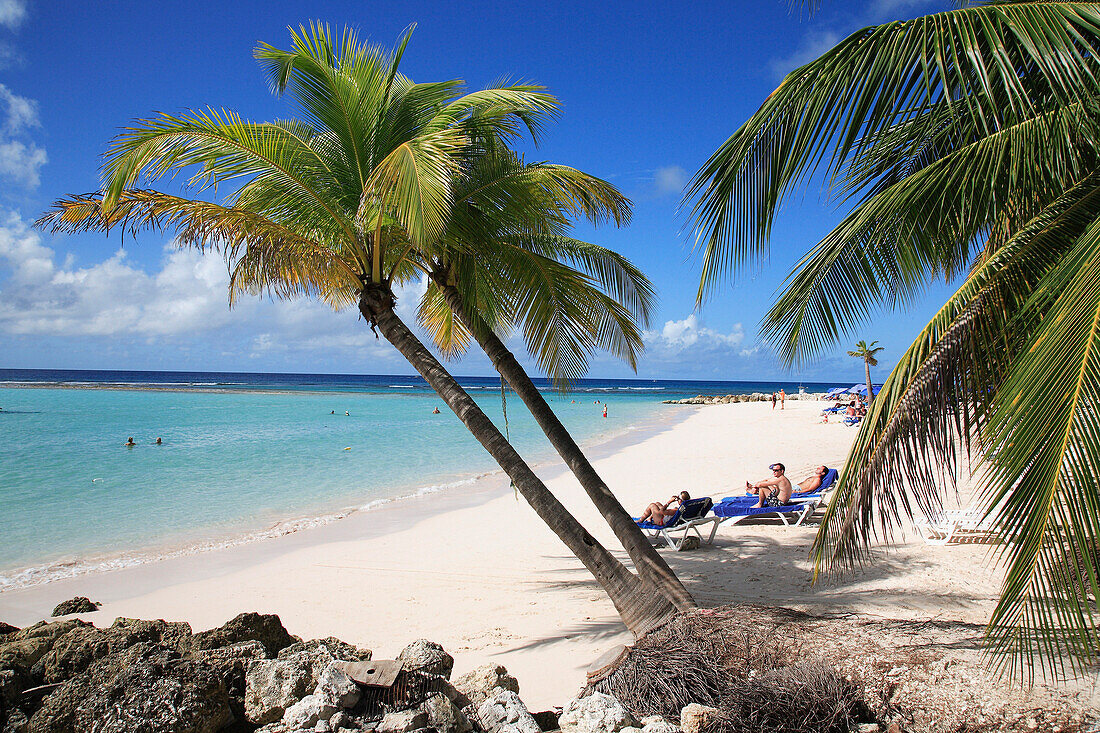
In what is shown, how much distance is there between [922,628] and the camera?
3717 mm

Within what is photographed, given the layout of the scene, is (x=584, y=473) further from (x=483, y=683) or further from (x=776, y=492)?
(x=776, y=492)

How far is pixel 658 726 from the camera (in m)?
2.76

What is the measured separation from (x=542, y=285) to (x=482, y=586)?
353cm

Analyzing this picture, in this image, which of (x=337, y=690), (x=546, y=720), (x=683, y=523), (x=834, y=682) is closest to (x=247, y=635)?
(x=337, y=690)

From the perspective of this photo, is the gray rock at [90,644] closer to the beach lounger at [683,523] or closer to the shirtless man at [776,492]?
the beach lounger at [683,523]

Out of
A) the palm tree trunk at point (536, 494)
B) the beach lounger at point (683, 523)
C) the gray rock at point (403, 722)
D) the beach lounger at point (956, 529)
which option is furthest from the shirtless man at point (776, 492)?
the gray rock at point (403, 722)

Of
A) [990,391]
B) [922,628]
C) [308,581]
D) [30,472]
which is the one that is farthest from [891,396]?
[30,472]

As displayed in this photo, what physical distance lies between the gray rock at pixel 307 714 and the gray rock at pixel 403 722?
25 cm

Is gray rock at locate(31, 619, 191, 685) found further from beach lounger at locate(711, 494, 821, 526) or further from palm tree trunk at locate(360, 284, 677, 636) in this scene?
beach lounger at locate(711, 494, 821, 526)

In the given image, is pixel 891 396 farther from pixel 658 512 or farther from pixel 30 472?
pixel 30 472

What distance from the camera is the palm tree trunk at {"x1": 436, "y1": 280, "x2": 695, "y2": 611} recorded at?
15.4 ft

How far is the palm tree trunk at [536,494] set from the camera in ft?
15.0

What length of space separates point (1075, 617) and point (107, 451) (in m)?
23.7

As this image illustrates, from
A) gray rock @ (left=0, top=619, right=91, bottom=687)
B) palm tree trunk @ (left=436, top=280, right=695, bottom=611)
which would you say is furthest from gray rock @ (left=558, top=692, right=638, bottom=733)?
gray rock @ (left=0, top=619, right=91, bottom=687)
